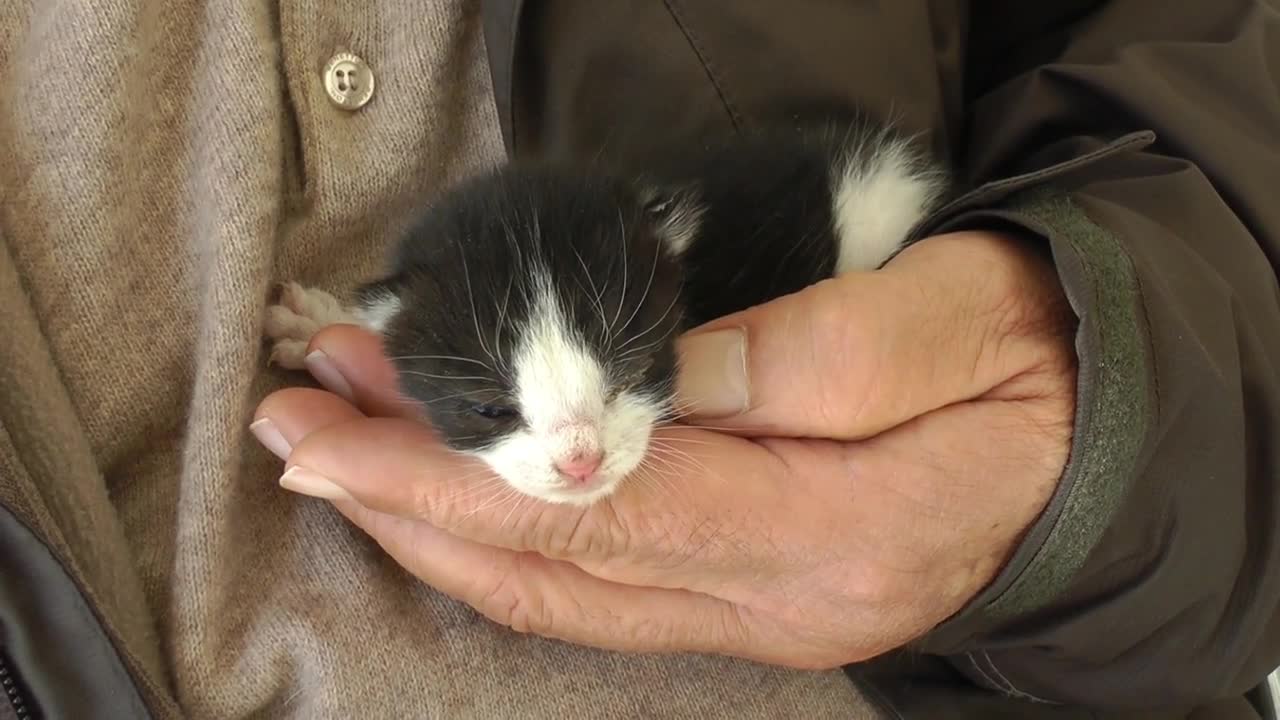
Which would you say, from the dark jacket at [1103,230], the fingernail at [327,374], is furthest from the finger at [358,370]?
the dark jacket at [1103,230]

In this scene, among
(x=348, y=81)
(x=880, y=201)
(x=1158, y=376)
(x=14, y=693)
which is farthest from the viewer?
(x=880, y=201)

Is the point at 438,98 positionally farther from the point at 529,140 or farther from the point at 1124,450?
the point at 1124,450

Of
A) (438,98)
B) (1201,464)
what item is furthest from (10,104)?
(1201,464)

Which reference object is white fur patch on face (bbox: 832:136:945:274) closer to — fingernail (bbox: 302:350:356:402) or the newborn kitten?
the newborn kitten

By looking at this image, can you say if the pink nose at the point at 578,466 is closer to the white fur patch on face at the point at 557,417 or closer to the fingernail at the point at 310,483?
the white fur patch on face at the point at 557,417

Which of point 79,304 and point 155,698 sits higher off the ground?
point 79,304

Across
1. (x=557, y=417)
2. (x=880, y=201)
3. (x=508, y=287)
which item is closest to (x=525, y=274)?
(x=508, y=287)

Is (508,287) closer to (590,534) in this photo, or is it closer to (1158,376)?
(590,534)
